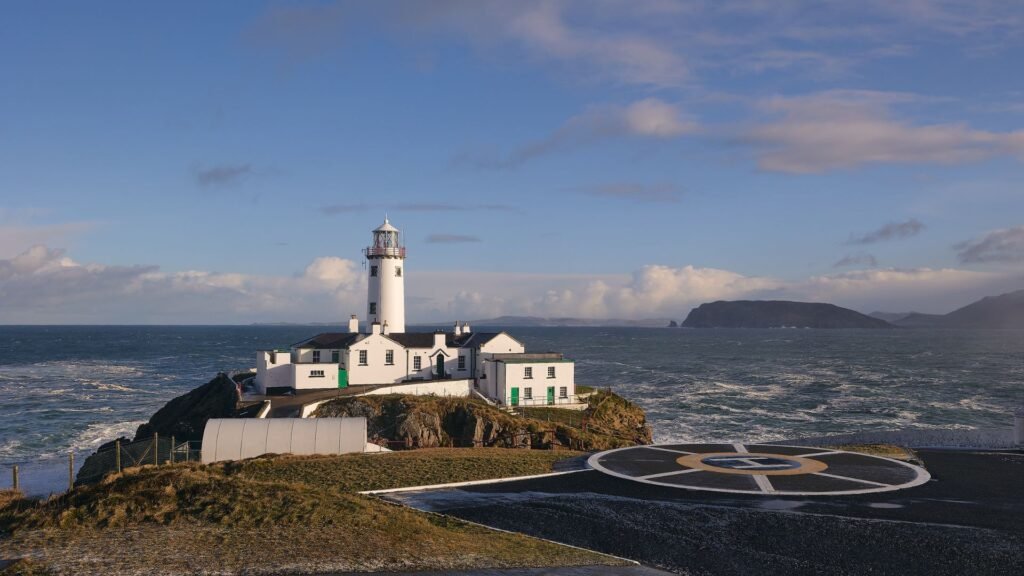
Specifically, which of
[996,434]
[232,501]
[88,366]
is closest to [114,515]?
[232,501]

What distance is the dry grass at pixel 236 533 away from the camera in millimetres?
16141

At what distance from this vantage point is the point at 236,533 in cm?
1797

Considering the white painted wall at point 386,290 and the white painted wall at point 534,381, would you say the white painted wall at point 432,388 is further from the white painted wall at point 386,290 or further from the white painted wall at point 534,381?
the white painted wall at point 386,290

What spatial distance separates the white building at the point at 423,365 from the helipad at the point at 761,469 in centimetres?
2095

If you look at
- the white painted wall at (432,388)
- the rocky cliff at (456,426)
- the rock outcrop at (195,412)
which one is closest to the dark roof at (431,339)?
the white painted wall at (432,388)

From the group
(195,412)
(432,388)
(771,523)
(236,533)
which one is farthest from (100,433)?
(771,523)

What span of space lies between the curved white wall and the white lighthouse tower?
106 ft

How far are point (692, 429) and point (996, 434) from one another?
26442 mm

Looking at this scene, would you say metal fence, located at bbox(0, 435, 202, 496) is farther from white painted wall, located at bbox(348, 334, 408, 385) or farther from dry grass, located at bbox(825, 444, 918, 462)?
dry grass, located at bbox(825, 444, 918, 462)

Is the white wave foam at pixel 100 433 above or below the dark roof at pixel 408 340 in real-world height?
below

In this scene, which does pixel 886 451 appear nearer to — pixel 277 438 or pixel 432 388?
pixel 277 438

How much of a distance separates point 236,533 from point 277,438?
1312cm

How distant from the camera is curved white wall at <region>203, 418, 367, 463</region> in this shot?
3038 centimetres

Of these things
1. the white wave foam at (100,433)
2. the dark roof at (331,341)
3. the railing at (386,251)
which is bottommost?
the white wave foam at (100,433)
